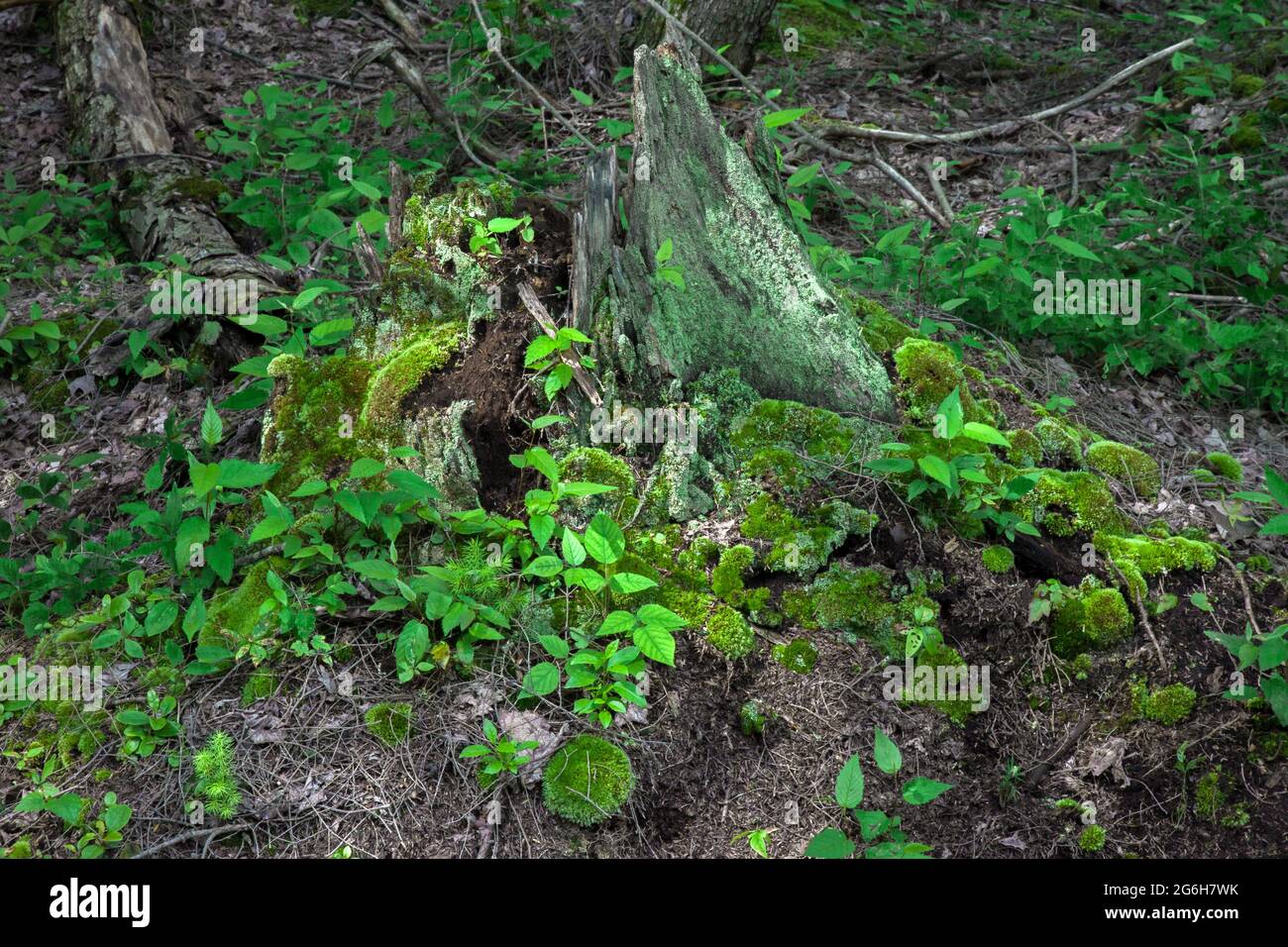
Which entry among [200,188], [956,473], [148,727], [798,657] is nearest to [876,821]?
[798,657]

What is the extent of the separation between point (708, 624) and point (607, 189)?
6.09ft

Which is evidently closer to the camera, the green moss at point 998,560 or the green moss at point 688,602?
the green moss at point 688,602

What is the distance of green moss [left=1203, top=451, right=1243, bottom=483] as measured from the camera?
425 centimetres

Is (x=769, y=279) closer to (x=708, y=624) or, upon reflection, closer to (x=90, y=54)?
(x=708, y=624)

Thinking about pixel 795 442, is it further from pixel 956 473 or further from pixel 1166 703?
pixel 1166 703

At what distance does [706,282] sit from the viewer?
4.03 m

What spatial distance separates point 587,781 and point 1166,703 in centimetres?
203

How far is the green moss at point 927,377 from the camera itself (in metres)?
4.02

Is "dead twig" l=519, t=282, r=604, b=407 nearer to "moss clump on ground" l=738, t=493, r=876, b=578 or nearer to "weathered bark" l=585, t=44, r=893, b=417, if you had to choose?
"weathered bark" l=585, t=44, r=893, b=417

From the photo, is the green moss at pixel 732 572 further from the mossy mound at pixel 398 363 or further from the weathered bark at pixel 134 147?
the weathered bark at pixel 134 147

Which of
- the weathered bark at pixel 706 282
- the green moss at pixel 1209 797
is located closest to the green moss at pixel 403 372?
the weathered bark at pixel 706 282

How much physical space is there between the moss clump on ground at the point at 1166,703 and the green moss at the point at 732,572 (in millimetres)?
1437

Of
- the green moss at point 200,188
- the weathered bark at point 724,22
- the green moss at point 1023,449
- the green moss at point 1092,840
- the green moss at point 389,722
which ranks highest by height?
the weathered bark at point 724,22

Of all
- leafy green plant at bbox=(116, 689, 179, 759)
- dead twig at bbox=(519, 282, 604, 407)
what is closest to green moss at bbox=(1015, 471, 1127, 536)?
dead twig at bbox=(519, 282, 604, 407)
